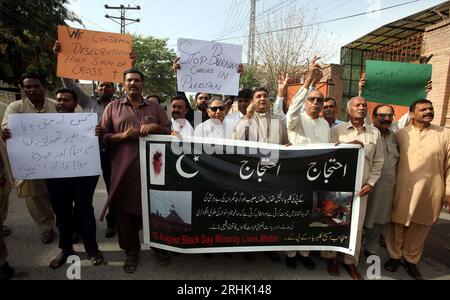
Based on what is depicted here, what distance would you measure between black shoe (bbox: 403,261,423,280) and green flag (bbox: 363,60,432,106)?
1.94 meters

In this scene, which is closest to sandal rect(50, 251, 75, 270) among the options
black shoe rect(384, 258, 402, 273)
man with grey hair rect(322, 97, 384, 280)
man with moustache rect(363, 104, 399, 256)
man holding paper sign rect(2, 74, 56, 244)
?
man holding paper sign rect(2, 74, 56, 244)

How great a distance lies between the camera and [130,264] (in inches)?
110

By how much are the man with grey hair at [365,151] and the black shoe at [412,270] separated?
621 millimetres

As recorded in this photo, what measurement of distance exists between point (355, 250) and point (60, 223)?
3.06 meters

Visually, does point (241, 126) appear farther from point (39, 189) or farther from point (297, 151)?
point (39, 189)

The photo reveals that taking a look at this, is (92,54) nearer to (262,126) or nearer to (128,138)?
(128,138)

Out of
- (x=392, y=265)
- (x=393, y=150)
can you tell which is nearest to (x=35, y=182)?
(x=393, y=150)

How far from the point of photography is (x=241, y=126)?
9.53 feet

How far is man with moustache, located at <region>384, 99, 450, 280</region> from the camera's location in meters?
2.79

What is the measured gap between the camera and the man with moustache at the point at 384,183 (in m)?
2.94

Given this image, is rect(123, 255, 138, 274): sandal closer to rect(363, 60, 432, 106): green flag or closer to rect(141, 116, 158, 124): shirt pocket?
rect(141, 116, 158, 124): shirt pocket

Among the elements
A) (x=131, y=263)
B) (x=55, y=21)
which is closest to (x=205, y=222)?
(x=131, y=263)

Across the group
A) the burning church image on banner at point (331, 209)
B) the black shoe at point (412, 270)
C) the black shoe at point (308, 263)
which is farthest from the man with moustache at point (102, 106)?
the black shoe at point (412, 270)
